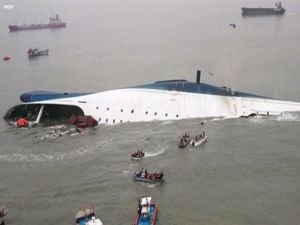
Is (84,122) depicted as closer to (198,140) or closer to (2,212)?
(198,140)

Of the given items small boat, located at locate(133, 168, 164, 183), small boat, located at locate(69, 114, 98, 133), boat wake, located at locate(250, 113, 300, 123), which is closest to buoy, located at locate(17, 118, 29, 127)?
small boat, located at locate(69, 114, 98, 133)

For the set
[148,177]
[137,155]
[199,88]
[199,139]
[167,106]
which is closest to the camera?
[148,177]

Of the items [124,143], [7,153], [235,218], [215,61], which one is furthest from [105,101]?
[215,61]

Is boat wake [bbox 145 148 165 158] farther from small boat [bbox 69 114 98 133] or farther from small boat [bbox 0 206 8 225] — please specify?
small boat [bbox 0 206 8 225]

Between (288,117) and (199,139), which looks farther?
(288,117)

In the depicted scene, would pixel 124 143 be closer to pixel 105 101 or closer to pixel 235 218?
pixel 105 101

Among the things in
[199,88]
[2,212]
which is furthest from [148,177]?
[199,88]
